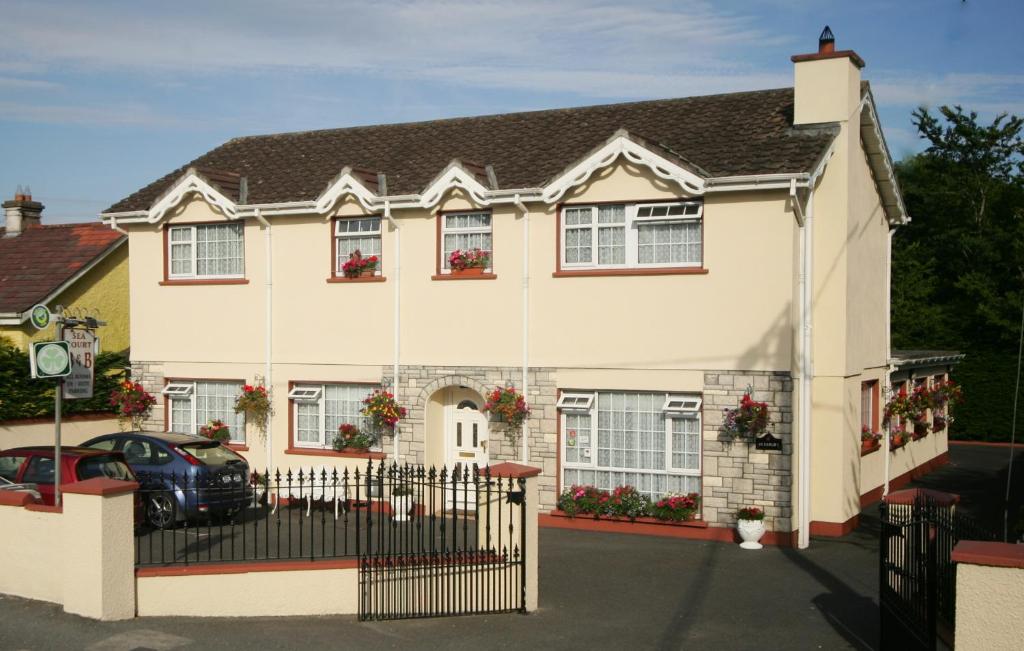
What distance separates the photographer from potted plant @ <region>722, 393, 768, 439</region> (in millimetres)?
16453

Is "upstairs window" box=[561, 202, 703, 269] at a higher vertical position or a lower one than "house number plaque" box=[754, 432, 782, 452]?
higher

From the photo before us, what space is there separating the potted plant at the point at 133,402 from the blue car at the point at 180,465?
9.80ft

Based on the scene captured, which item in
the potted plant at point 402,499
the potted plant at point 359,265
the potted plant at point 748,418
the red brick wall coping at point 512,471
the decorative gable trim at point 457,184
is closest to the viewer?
the red brick wall coping at point 512,471

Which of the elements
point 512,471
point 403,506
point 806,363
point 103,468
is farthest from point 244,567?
point 806,363

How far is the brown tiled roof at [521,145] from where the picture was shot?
1747 centimetres

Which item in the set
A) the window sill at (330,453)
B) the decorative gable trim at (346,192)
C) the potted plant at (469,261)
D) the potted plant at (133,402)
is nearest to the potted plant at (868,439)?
the potted plant at (469,261)

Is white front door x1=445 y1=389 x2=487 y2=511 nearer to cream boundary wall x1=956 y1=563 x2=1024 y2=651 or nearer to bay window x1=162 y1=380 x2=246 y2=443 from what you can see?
bay window x1=162 y1=380 x2=246 y2=443

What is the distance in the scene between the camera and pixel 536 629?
37.7ft

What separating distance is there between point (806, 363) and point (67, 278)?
16.7 metres

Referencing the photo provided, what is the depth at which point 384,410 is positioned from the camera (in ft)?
62.3

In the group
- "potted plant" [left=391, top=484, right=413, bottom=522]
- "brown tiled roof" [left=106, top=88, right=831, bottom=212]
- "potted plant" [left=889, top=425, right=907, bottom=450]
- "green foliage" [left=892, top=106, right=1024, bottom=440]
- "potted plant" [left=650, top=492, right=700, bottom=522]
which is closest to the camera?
"potted plant" [left=391, top=484, right=413, bottom=522]

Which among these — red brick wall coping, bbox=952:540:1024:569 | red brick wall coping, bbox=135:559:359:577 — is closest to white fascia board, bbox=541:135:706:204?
red brick wall coping, bbox=135:559:359:577

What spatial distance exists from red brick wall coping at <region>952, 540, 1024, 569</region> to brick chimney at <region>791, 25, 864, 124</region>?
37.5 feet

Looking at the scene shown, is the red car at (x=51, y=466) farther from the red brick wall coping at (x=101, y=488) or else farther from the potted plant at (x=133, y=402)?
the potted plant at (x=133, y=402)
